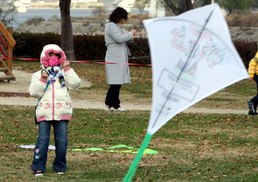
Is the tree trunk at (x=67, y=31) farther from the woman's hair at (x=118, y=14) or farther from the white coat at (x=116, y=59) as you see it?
the woman's hair at (x=118, y=14)

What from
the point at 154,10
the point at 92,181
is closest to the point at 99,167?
the point at 92,181

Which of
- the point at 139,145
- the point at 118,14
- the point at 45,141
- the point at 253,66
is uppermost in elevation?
the point at 118,14

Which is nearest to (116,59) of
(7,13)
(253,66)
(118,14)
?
(118,14)

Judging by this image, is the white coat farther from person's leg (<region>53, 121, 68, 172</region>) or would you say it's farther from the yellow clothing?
person's leg (<region>53, 121, 68, 172</region>)

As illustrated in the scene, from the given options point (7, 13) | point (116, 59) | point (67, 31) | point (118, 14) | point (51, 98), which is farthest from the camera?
point (7, 13)

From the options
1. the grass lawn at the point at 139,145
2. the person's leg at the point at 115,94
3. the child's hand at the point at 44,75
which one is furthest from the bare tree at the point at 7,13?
the child's hand at the point at 44,75

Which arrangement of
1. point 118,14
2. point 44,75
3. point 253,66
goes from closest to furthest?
Result: point 44,75, point 118,14, point 253,66

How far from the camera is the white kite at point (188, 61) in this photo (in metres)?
3.21

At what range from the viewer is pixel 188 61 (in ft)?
11.0

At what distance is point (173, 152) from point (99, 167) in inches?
47.4

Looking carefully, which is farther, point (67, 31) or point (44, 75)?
point (67, 31)

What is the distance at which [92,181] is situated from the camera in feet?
15.9

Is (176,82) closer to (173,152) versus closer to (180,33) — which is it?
(180,33)

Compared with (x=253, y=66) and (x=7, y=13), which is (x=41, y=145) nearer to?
(x=253, y=66)
